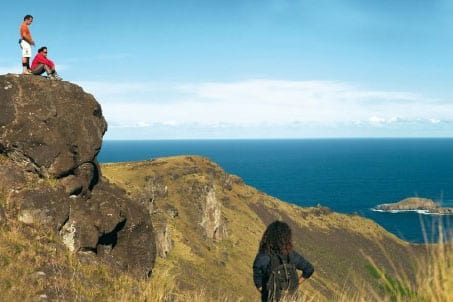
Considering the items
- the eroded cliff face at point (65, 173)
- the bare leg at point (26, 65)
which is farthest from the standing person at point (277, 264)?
the bare leg at point (26, 65)

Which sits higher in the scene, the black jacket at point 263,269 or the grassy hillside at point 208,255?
the black jacket at point 263,269

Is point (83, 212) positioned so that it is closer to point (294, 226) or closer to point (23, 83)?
point (23, 83)

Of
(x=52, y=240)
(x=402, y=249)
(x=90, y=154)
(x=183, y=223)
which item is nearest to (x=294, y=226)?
(x=402, y=249)

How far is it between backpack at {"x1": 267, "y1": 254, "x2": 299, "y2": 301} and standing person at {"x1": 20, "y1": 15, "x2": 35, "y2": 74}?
56.6 feet

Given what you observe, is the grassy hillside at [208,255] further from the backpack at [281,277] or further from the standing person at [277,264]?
the standing person at [277,264]

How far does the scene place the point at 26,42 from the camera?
20.7 m

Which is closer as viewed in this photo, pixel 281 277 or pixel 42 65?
pixel 281 277

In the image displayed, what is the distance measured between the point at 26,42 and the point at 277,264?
58.0ft

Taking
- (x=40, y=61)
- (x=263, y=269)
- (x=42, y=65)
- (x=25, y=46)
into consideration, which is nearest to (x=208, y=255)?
(x=42, y=65)

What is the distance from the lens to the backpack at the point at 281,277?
802 centimetres

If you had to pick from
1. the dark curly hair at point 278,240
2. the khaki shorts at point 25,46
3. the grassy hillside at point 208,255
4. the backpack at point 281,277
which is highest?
A: the khaki shorts at point 25,46

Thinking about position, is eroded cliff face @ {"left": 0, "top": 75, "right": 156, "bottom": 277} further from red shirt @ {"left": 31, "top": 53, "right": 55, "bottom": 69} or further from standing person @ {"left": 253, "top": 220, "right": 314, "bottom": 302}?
standing person @ {"left": 253, "top": 220, "right": 314, "bottom": 302}

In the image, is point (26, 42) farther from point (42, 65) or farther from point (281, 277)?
point (281, 277)

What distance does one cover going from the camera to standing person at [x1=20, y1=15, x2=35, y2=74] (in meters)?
20.1
